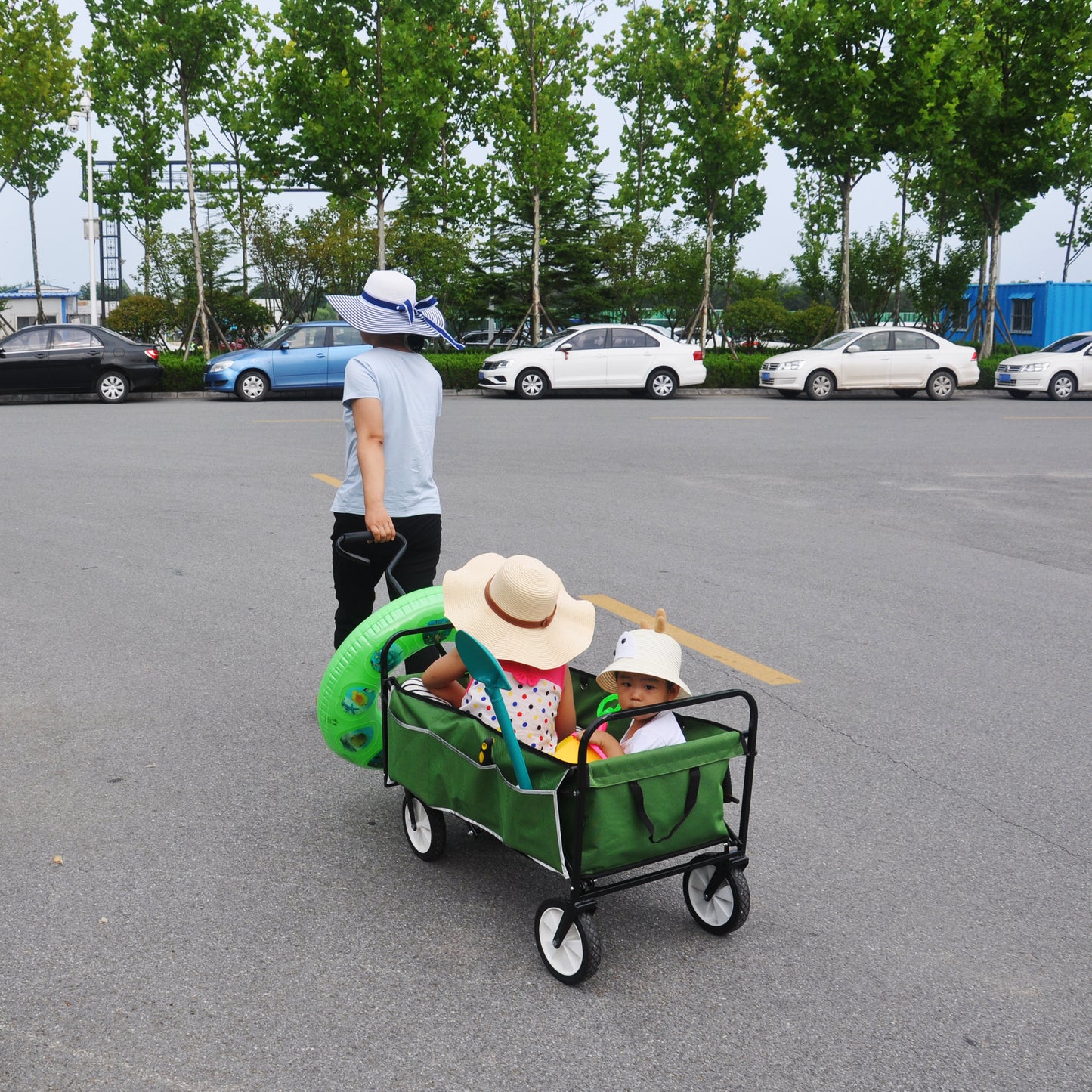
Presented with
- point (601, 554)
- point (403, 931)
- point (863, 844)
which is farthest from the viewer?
point (601, 554)

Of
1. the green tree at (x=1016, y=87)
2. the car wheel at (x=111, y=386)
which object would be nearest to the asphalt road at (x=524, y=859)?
the car wheel at (x=111, y=386)

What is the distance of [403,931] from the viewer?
3.22m

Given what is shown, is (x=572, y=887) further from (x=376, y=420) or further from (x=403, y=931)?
(x=376, y=420)

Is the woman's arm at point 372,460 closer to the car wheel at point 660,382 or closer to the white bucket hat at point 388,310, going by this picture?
the white bucket hat at point 388,310

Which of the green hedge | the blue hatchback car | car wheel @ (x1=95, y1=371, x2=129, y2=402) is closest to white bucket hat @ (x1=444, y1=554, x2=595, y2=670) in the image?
the blue hatchback car

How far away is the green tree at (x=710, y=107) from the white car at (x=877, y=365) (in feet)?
22.1

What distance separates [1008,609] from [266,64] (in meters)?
25.2

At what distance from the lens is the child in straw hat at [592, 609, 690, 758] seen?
3.32 metres

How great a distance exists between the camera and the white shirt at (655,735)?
3316mm

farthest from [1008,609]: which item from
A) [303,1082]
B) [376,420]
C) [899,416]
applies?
[899,416]

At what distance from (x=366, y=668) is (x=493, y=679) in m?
0.80

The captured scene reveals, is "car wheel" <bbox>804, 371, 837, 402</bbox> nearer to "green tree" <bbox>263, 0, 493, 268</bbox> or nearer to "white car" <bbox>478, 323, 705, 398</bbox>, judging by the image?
"white car" <bbox>478, 323, 705, 398</bbox>

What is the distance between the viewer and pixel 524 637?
11.0 ft

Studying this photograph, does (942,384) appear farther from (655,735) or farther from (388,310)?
(655,735)
